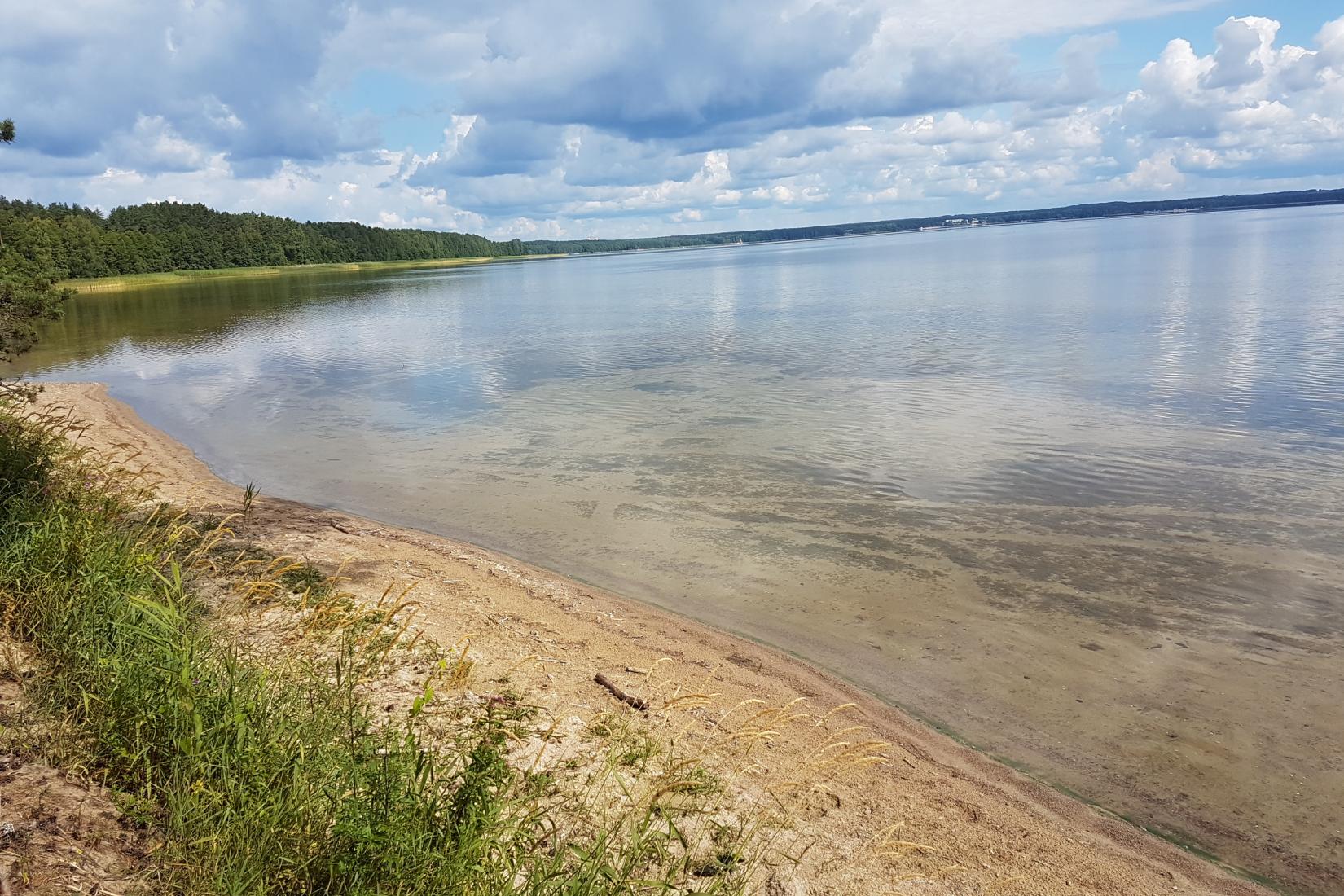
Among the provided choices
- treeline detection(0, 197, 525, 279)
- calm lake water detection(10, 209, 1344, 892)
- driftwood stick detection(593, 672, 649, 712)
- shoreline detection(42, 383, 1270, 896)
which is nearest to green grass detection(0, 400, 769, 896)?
driftwood stick detection(593, 672, 649, 712)

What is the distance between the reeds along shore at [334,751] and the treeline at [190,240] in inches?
3745

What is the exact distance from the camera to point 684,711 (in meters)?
6.64

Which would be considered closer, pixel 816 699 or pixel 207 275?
pixel 816 699

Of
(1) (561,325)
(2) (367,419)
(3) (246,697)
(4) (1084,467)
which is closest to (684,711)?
(3) (246,697)

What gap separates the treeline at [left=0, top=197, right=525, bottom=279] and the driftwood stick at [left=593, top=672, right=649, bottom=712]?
317 feet

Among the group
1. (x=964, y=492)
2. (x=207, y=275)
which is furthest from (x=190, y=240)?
(x=964, y=492)

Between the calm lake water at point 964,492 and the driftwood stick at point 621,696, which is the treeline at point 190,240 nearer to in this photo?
the calm lake water at point 964,492

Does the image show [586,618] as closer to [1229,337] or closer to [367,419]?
[367,419]

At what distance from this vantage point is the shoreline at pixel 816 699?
16.8 ft

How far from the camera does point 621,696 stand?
6801 mm

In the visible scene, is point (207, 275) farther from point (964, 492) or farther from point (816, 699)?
point (816, 699)

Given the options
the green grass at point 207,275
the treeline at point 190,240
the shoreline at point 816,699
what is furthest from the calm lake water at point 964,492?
the treeline at point 190,240

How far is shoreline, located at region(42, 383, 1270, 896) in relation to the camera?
5129mm

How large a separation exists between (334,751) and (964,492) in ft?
35.4
